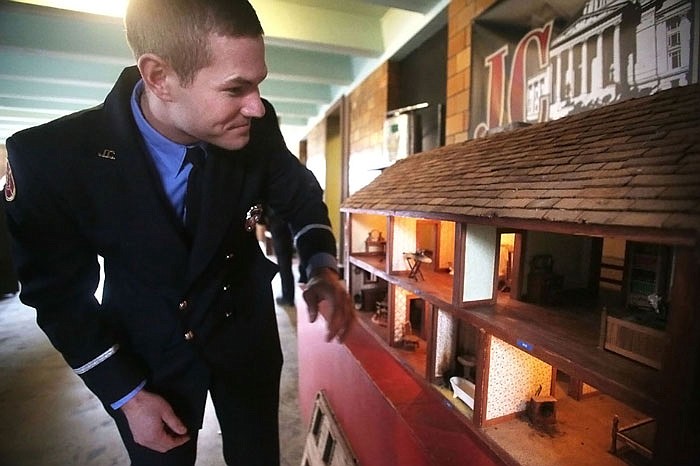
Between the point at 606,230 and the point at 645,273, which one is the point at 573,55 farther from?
the point at 606,230

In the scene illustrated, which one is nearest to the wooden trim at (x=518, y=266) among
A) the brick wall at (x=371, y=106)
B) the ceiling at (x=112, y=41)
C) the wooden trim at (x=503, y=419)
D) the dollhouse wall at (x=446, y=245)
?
the wooden trim at (x=503, y=419)

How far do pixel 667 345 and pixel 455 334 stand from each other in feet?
2.41

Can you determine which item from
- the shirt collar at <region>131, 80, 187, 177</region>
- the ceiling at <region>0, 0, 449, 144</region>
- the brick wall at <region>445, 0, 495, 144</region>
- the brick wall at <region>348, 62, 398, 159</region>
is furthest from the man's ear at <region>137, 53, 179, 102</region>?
the brick wall at <region>348, 62, 398, 159</region>

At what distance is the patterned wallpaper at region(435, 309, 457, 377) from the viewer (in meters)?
1.24

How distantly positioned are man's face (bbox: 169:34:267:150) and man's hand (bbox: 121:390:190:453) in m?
0.66

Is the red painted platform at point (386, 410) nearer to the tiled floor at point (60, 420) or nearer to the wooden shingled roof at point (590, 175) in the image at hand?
the wooden shingled roof at point (590, 175)

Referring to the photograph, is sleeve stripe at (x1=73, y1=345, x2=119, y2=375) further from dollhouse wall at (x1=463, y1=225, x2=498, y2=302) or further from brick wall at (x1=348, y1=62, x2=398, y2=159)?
brick wall at (x1=348, y1=62, x2=398, y2=159)

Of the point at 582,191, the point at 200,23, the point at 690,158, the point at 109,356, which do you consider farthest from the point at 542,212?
the point at 109,356

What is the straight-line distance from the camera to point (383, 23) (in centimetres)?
325

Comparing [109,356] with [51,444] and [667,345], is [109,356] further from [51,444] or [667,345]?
[51,444]

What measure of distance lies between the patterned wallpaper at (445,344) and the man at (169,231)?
45 cm

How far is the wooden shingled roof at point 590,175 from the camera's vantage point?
615 millimetres

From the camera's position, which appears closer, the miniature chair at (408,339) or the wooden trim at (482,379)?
the wooden trim at (482,379)

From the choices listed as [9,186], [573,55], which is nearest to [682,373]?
[9,186]
